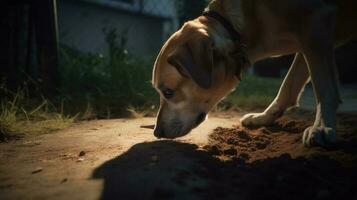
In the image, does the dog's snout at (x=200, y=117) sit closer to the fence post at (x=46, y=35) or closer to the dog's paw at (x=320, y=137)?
the dog's paw at (x=320, y=137)

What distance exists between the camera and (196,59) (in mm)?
2385

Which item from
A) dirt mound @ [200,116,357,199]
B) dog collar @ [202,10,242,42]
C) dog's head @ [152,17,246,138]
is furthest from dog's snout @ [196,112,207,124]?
dog collar @ [202,10,242,42]

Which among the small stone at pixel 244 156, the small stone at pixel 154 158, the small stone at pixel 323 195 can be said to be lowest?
the small stone at pixel 323 195

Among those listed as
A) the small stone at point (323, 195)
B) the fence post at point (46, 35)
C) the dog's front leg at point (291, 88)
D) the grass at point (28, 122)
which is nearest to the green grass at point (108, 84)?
the fence post at point (46, 35)

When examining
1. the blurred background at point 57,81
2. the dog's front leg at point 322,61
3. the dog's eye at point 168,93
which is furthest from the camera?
the blurred background at point 57,81

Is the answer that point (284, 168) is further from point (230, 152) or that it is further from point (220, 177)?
point (230, 152)

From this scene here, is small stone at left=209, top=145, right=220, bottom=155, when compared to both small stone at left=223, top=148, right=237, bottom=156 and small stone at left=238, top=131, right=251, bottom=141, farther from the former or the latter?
small stone at left=238, top=131, right=251, bottom=141

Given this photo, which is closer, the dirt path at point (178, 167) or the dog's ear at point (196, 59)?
the dirt path at point (178, 167)

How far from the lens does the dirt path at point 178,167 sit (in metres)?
1.67

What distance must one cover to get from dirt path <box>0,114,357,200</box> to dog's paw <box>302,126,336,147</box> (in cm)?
5

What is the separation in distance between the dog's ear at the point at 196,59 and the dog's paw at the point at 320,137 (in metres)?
0.59

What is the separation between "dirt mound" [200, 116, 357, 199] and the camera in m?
1.67

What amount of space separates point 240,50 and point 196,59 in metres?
0.46

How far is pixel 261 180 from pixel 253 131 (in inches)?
47.8
